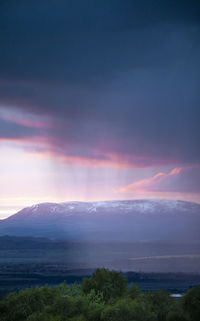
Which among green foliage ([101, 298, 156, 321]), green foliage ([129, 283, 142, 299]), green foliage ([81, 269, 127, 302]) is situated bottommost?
green foliage ([101, 298, 156, 321])

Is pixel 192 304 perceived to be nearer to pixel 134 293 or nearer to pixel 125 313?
pixel 134 293

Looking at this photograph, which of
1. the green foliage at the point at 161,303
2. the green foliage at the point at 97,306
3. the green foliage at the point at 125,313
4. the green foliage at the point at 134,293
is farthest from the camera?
the green foliage at the point at 134,293

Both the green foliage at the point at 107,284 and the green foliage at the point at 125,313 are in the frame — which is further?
the green foliage at the point at 107,284

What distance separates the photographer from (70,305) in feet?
210

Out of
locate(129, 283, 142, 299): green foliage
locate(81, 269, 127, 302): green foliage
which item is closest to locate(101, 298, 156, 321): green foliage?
locate(129, 283, 142, 299): green foliage

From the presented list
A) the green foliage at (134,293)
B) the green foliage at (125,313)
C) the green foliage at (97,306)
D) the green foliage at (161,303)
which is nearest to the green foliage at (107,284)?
the green foliage at (97,306)

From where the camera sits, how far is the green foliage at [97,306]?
6091 cm

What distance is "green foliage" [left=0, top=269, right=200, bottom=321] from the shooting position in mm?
60906

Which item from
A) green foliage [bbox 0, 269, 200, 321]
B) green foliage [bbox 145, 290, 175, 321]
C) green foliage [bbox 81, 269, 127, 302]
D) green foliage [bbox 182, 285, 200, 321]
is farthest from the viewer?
green foliage [bbox 81, 269, 127, 302]

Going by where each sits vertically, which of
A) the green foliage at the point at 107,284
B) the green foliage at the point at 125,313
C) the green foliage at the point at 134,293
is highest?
the green foliage at the point at 107,284

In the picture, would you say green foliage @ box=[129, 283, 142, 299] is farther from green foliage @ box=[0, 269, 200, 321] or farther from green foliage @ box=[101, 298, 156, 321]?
green foliage @ box=[101, 298, 156, 321]

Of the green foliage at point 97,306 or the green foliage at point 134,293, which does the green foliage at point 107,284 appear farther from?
the green foliage at point 134,293

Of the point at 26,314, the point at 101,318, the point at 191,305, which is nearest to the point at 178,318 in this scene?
the point at 191,305

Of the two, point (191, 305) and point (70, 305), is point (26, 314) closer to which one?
point (70, 305)
